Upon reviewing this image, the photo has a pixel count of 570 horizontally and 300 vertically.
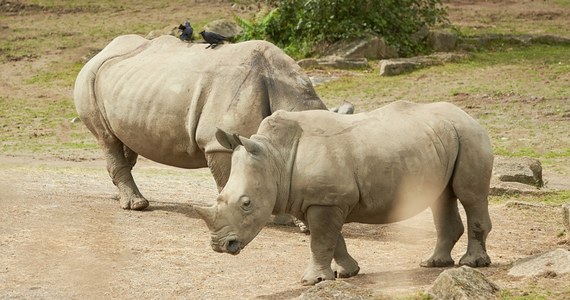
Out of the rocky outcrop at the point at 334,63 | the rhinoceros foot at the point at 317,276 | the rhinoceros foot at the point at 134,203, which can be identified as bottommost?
the rocky outcrop at the point at 334,63

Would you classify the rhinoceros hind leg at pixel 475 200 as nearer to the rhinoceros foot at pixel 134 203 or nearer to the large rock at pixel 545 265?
the large rock at pixel 545 265

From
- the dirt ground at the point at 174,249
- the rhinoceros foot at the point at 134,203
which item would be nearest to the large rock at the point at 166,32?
the dirt ground at the point at 174,249

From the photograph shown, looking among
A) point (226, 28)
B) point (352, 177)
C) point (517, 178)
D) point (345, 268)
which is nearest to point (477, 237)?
point (345, 268)

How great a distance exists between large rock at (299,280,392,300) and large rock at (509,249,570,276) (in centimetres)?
144

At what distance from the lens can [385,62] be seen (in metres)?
24.0

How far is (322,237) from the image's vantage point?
8.93 m

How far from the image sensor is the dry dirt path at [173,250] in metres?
9.02

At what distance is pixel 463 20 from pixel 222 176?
21.8m

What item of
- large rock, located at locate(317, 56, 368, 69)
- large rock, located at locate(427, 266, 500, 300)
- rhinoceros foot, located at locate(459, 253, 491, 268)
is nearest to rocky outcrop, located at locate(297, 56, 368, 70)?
large rock, located at locate(317, 56, 368, 69)

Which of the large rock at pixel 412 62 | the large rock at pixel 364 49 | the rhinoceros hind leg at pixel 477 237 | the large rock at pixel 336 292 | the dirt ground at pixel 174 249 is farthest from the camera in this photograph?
the large rock at pixel 364 49

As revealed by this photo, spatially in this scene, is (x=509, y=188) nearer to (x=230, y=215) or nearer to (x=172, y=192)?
(x=172, y=192)

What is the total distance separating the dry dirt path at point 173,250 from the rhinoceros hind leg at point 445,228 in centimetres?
18

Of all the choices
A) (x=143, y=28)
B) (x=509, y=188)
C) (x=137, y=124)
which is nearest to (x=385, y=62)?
(x=143, y=28)

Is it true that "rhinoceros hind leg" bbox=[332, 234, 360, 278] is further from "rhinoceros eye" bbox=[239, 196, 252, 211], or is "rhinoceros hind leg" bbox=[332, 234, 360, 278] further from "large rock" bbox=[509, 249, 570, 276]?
"large rock" bbox=[509, 249, 570, 276]
